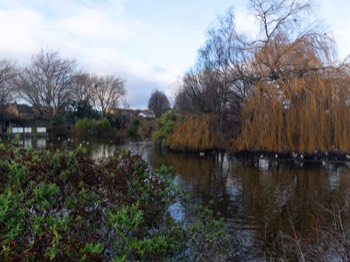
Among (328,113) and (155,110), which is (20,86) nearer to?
(155,110)

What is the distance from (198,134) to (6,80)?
30097 mm

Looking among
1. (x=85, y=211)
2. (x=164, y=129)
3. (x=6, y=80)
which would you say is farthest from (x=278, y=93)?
(x=6, y=80)

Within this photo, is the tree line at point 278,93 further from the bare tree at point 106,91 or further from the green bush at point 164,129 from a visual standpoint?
the bare tree at point 106,91

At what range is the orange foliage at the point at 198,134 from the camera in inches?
784

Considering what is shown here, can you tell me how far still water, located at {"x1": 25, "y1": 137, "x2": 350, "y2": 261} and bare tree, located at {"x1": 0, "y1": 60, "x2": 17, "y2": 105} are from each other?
31.6m

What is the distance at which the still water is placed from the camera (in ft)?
21.5

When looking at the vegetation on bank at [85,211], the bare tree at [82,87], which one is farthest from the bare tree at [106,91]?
the vegetation on bank at [85,211]

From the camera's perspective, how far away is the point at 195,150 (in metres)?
20.4

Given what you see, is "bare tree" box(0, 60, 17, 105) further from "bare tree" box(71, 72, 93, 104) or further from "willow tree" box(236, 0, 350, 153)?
"willow tree" box(236, 0, 350, 153)

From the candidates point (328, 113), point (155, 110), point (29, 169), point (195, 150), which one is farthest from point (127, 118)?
point (29, 169)

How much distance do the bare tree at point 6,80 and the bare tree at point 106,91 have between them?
12184 millimetres

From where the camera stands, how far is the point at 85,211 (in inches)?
99.1

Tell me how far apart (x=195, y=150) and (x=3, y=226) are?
18.5 metres

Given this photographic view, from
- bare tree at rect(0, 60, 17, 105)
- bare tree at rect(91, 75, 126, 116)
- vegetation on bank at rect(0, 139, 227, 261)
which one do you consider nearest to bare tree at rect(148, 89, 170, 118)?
bare tree at rect(91, 75, 126, 116)
